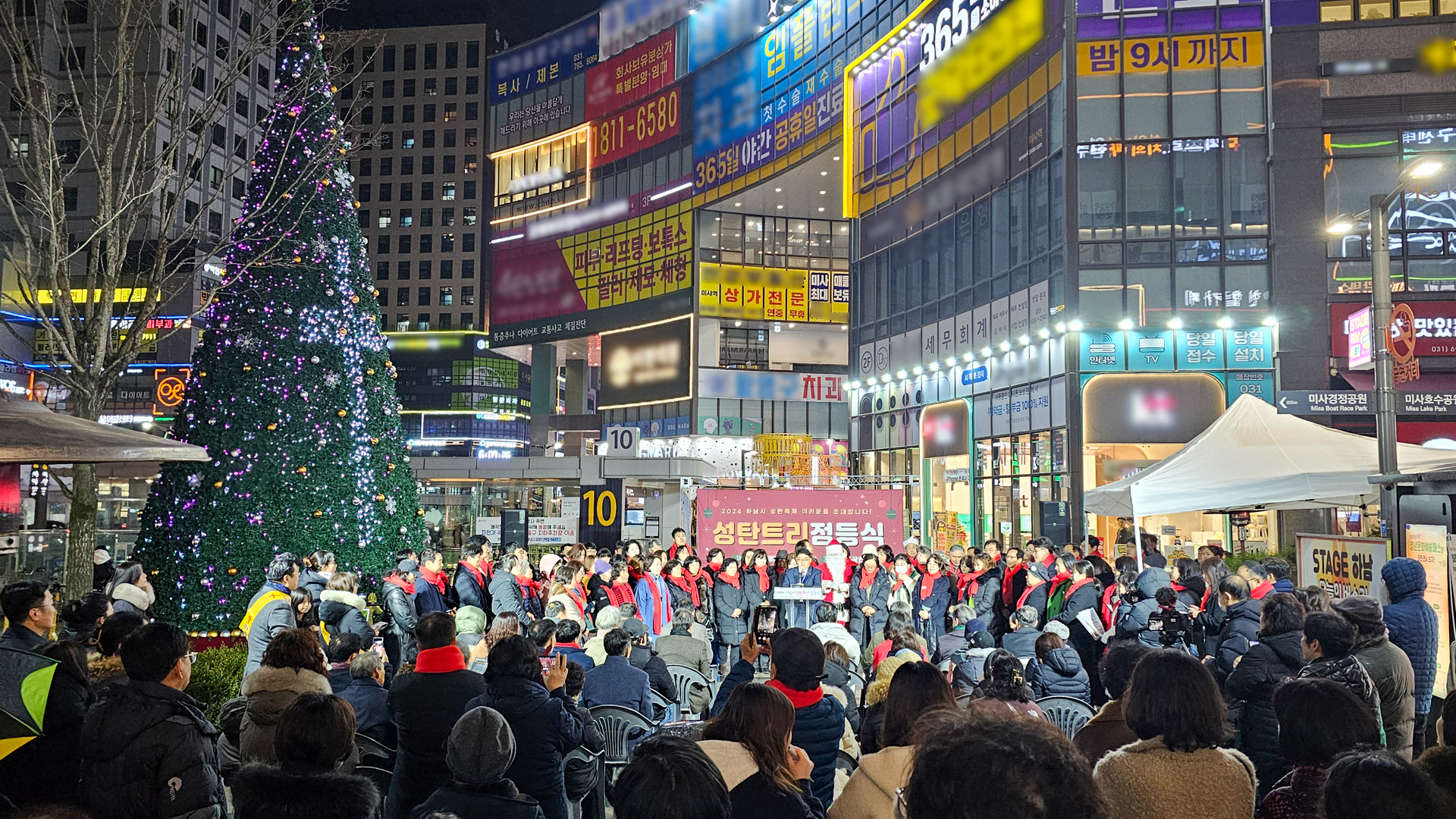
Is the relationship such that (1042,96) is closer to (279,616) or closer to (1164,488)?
(1164,488)

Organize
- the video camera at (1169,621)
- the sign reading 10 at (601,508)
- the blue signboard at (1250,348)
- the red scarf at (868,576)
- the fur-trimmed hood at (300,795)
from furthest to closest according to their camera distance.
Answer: the blue signboard at (1250,348) → the sign reading 10 at (601,508) → the red scarf at (868,576) → the video camera at (1169,621) → the fur-trimmed hood at (300,795)

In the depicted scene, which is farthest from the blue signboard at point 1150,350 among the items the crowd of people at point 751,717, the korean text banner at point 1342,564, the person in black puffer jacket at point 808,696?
the person in black puffer jacket at point 808,696

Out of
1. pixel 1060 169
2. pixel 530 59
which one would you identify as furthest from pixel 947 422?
pixel 530 59

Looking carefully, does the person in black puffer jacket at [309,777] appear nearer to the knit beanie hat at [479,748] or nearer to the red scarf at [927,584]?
the knit beanie hat at [479,748]

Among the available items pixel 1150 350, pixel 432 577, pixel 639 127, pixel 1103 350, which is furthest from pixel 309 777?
pixel 639 127

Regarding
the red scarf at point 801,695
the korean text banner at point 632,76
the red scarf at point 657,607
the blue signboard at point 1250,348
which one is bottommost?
the red scarf at point 657,607

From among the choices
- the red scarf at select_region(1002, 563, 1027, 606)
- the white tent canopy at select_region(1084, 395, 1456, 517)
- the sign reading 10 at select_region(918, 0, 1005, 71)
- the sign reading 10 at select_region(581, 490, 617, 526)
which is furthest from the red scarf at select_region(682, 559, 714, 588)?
the sign reading 10 at select_region(918, 0, 1005, 71)

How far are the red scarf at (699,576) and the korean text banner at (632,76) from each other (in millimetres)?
44548

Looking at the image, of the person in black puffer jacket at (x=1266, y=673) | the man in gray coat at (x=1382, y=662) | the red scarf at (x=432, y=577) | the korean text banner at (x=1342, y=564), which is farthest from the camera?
the red scarf at (x=432, y=577)

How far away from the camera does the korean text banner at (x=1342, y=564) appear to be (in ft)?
31.6

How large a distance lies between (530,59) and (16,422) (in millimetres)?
60840

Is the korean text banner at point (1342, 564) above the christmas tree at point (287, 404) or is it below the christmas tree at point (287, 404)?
below

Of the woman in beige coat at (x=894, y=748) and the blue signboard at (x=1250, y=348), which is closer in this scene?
the woman in beige coat at (x=894, y=748)

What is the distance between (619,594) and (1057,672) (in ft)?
19.6
